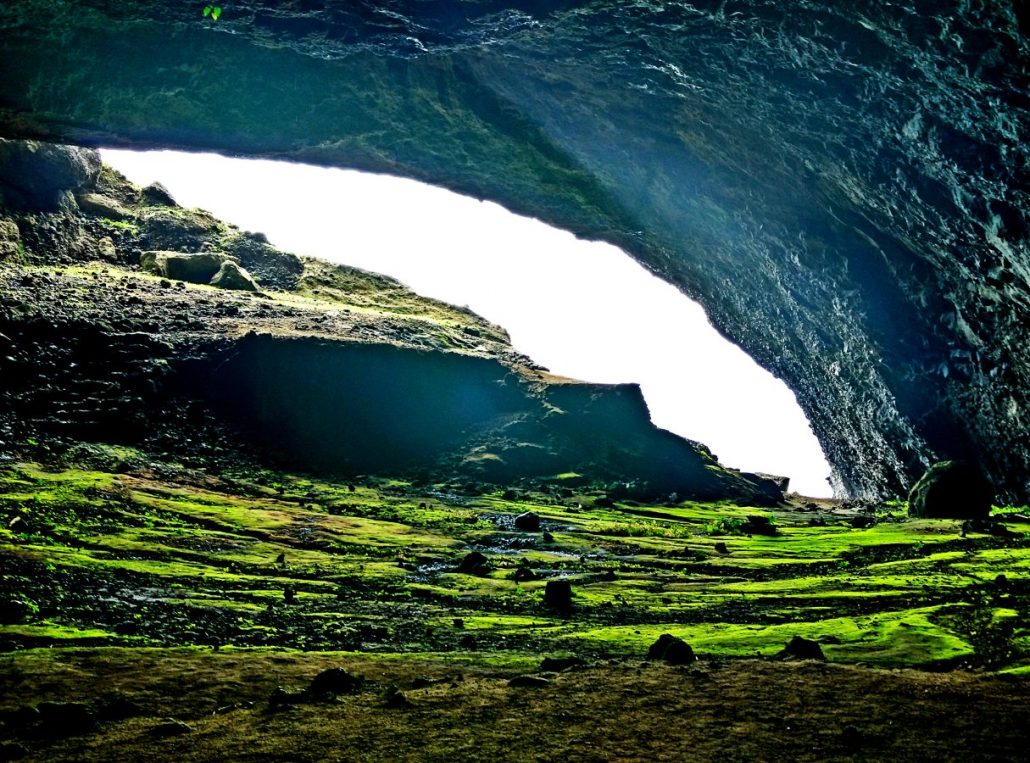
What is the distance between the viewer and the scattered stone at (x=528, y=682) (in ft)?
49.2

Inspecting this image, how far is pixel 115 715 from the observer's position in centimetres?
1267

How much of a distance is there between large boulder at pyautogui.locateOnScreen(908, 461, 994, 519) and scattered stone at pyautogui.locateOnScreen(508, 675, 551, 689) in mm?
45917

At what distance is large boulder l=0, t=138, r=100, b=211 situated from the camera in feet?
277

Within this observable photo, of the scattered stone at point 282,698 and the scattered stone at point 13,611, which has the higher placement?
the scattered stone at point 13,611

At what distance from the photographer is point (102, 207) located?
9888cm

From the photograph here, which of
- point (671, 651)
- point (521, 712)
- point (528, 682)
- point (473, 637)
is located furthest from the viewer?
point (473, 637)

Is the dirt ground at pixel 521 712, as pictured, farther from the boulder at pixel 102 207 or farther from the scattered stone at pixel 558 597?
the boulder at pixel 102 207

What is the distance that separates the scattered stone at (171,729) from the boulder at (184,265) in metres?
83.6

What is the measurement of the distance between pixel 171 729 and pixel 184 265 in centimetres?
8580

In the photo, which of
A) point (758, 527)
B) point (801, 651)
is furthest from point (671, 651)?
point (758, 527)

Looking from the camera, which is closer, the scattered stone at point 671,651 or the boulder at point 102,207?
the scattered stone at point 671,651

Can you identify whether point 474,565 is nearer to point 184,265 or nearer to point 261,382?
point 261,382

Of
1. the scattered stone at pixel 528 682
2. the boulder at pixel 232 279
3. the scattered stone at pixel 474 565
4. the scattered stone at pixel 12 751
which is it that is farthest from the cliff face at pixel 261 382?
the scattered stone at pixel 528 682

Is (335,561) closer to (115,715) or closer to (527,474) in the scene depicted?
(115,715)
